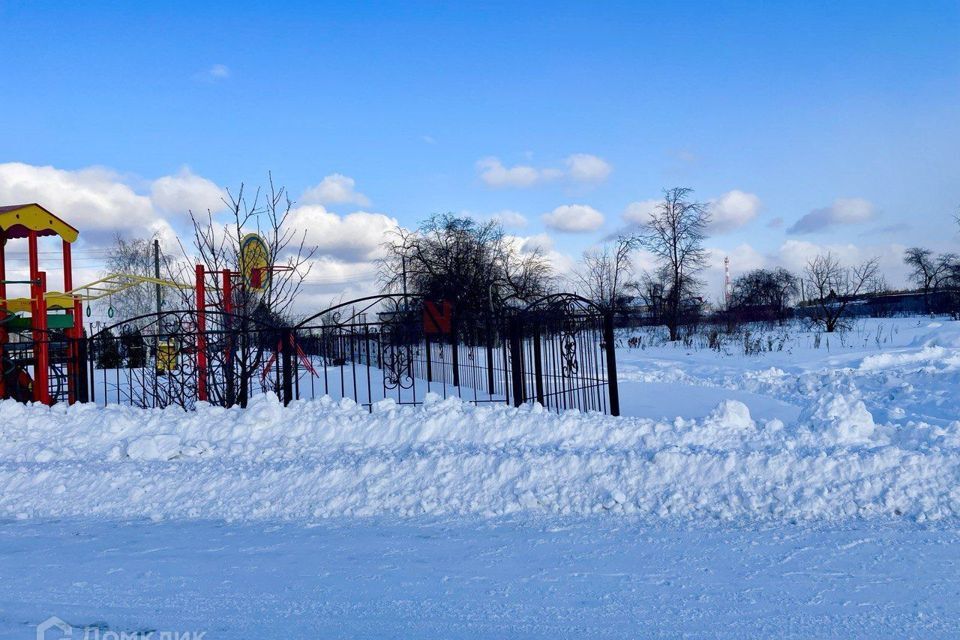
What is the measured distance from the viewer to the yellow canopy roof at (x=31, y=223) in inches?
476

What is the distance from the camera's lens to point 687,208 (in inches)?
1719

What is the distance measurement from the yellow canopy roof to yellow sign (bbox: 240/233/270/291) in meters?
3.98

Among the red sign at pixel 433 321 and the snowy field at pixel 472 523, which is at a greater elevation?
the red sign at pixel 433 321

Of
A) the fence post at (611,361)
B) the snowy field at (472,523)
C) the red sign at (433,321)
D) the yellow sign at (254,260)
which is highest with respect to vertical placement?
the yellow sign at (254,260)

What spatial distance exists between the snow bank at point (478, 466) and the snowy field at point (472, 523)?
3 centimetres

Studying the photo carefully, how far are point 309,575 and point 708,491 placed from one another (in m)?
3.30

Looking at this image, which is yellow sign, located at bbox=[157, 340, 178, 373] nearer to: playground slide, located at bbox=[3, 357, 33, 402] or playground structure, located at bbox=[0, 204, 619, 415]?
playground structure, located at bbox=[0, 204, 619, 415]

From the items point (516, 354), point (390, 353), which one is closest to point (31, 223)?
point (390, 353)

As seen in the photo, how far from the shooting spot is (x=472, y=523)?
5391 millimetres

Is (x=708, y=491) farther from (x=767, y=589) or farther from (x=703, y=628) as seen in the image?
(x=703, y=628)

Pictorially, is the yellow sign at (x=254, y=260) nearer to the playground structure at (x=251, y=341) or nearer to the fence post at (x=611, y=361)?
the playground structure at (x=251, y=341)

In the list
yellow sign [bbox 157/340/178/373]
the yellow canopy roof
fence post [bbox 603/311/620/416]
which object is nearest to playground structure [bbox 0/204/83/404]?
the yellow canopy roof

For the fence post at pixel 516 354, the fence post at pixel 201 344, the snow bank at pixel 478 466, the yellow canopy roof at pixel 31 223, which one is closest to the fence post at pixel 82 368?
the fence post at pixel 201 344

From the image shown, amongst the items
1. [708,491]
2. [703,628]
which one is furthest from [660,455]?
[703,628]
